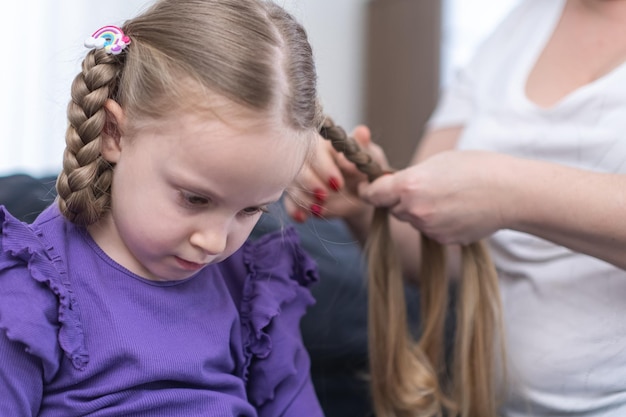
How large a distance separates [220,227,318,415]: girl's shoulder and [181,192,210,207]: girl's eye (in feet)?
0.61

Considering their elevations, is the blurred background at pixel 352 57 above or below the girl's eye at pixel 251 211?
below

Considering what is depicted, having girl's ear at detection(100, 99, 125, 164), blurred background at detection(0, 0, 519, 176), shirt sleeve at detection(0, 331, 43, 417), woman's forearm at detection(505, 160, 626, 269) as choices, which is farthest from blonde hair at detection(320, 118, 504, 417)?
blurred background at detection(0, 0, 519, 176)

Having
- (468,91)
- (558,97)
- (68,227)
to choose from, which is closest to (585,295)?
(558,97)

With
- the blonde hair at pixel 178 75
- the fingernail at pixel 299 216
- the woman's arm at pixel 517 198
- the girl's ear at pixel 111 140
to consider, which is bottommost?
the fingernail at pixel 299 216

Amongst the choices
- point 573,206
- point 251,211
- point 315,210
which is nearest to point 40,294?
point 251,211

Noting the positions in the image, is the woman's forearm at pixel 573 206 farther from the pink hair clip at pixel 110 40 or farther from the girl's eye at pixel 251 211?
the pink hair clip at pixel 110 40

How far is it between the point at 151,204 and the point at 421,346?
1.74 ft

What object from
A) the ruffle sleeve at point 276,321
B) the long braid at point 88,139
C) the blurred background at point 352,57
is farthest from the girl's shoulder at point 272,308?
the blurred background at point 352,57

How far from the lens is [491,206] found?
0.89 meters

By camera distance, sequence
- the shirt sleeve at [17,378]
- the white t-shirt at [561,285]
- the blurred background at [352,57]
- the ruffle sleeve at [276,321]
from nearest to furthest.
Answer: the shirt sleeve at [17,378], the ruffle sleeve at [276,321], the white t-shirt at [561,285], the blurred background at [352,57]

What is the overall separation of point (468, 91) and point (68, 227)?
0.72 metres

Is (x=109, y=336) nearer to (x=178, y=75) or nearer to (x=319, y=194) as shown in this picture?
(x=178, y=75)

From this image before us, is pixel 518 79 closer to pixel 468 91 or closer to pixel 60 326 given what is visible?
pixel 468 91

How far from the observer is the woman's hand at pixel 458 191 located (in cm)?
89
